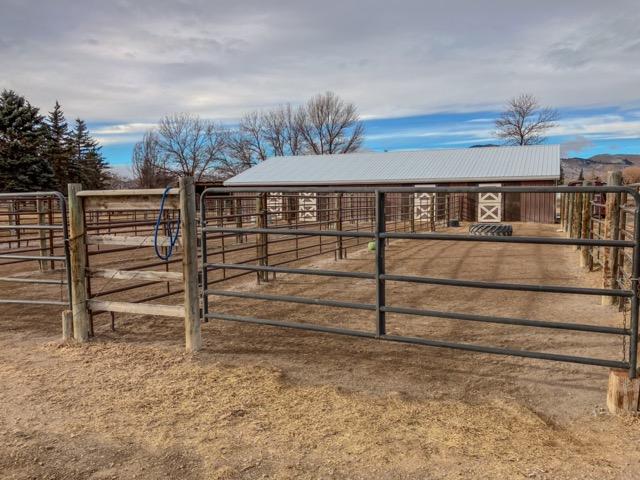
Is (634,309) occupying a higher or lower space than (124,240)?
lower

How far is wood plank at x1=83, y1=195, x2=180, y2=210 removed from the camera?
473cm

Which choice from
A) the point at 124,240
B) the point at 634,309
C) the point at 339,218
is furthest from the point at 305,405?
the point at 339,218

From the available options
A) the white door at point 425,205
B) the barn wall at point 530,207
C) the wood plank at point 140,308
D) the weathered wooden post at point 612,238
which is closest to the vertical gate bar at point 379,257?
the wood plank at point 140,308

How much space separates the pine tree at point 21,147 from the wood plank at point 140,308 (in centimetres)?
3660

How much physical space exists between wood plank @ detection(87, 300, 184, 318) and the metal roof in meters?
23.2

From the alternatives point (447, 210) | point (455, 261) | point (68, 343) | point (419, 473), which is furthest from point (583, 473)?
point (447, 210)

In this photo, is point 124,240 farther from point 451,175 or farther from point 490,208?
point 451,175

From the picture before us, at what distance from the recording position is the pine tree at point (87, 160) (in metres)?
44.8

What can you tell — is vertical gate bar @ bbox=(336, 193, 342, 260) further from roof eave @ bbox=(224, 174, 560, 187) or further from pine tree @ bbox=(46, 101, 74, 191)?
pine tree @ bbox=(46, 101, 74, 191)

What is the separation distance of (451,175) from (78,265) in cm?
2405

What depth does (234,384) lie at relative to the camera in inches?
153

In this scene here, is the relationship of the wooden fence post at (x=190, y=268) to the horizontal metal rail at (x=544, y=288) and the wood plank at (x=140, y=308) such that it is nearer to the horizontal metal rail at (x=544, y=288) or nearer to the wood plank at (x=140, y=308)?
the wood plank at (x=140, y=308)

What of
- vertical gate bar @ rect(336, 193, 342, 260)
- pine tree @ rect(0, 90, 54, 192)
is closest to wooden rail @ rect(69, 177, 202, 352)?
vertical gate bar @ rect(336, 193, 342, 260)

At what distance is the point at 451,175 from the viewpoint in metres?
26.9
